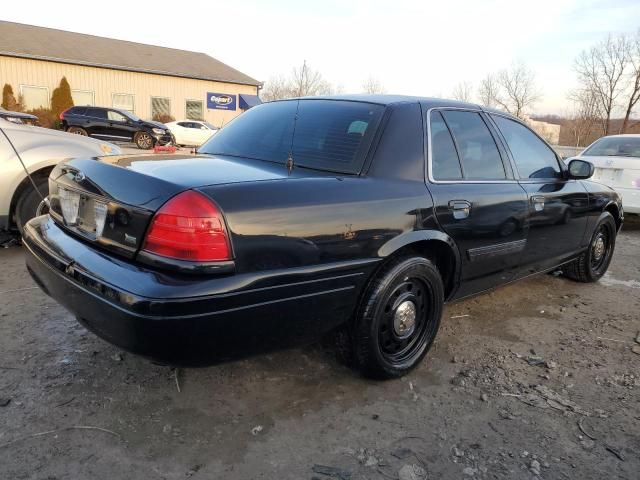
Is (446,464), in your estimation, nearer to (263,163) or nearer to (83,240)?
(263,163)

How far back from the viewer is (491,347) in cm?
344

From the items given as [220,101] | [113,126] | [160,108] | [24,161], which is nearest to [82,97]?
[160,108]

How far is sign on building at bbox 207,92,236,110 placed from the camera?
33.1 m

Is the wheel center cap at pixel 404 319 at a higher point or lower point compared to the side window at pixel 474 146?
lower

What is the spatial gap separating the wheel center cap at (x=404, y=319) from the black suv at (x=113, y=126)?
19093mm

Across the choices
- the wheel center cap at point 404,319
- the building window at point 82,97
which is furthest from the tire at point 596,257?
the building window at point 82,97

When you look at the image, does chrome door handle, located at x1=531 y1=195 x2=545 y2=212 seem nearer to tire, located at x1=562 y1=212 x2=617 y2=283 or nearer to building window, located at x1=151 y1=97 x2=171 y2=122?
tire, located at x1=562 y1=212 x2=617 y2=283

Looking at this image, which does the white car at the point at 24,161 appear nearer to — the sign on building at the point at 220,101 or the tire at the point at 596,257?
the tire at the point at 596,257

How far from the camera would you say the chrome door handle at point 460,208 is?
298cm

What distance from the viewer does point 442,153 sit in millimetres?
3076

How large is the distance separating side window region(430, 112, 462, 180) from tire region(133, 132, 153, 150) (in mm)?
18886

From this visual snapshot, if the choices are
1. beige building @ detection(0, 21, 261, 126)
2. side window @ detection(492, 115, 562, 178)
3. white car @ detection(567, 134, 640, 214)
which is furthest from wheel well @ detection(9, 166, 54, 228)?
beige building @ detection(0, 21, 261, 126)

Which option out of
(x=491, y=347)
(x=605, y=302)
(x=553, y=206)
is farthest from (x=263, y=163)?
(x=605, y=302)

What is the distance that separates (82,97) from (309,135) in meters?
29.6
